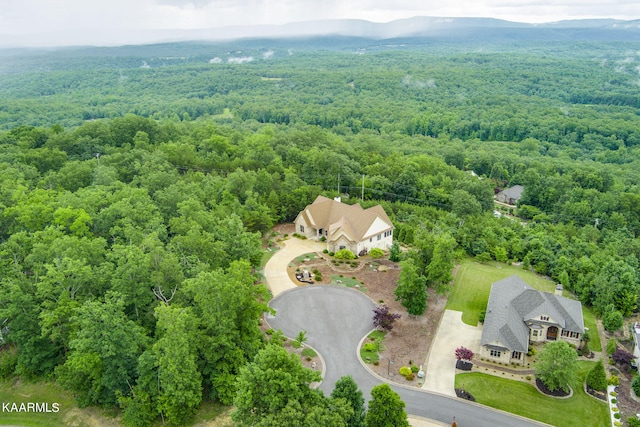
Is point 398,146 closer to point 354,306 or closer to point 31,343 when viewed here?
point 354,306

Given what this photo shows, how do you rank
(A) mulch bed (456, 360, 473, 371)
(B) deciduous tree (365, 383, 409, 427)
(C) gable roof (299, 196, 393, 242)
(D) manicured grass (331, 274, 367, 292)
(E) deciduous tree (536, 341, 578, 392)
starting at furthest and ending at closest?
1. (C) gable roof (299, 196, 393, 242)
2. (D) manicured grass (331, 274, 367, 292)
3. (A) mulch bed (456, 360, 473, 371)
4. (E) deciduous tree (536, 341, 578, 392)
5. (B) deciduous tree (365, 383, 409, 427)

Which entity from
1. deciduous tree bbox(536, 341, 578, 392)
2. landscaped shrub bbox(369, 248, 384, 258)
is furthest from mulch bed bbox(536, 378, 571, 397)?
landscaped shrub bbox(369, 248, 384, 258)

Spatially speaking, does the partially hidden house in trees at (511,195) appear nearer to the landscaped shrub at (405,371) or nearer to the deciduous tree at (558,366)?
the deciduous tree at (558,366)

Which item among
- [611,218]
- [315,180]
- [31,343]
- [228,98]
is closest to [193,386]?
[31,343]

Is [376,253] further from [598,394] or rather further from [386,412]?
[386,412]

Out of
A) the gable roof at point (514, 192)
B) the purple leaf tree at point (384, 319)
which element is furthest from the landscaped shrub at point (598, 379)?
the gable roof at point (514, 192)

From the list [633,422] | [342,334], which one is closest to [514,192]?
[342,334]

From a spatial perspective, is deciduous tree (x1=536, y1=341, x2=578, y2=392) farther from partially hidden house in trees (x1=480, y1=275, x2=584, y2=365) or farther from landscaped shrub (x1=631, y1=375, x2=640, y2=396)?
landscaped shrub (x1=631, y1=375, x2=640, y2=396)
